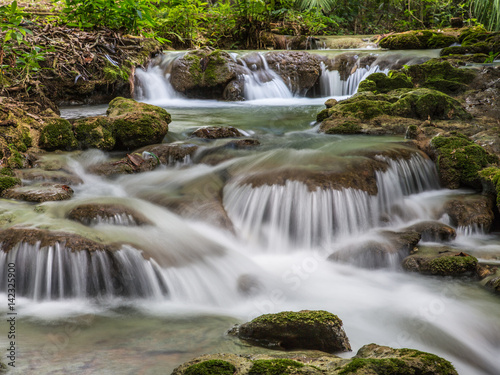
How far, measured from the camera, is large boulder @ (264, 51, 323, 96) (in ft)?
40.3

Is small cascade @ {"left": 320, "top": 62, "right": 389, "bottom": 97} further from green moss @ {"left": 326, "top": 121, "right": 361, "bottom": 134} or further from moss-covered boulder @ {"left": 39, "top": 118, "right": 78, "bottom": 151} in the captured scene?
moss-covered boulder @ {"left": 39, "top": 118, "right": 78, "bottom": 151}

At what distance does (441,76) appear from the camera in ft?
31.0

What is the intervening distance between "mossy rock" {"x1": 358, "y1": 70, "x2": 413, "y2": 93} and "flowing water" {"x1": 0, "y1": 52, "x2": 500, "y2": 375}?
278 cm

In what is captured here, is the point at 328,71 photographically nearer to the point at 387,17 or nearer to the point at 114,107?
the point at 114,107

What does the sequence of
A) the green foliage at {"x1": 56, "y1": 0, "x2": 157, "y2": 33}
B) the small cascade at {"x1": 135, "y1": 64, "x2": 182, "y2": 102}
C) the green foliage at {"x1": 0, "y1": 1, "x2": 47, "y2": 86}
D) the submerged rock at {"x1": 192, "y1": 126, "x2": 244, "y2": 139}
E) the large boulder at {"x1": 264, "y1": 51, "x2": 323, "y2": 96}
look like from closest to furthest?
the green foliage at {"x1": 0, "y1": 1, "x2": 47, "y2": 86}, the submerged rock at {"x1": 192, "y1": 126, "x2": 244, "y2": 139}, the green foliage at {"x1": 56, "y1": 0, "x2": 157, "y2": 33}, the small cascade at {"x1": 135, "y1": 64, "x2": 182, "y2": 102}, the large boulder at {"x1": 264, "y1": 51, "x2": 323, "y2": 96}

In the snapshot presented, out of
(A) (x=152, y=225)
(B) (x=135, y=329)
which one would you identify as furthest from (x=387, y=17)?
(B) (x=135, y=329)

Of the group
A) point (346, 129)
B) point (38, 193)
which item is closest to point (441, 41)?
point (346, 129)

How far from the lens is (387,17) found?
21781mm

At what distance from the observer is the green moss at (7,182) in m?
4.99

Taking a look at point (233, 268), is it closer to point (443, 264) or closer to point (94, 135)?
point (443, 264)

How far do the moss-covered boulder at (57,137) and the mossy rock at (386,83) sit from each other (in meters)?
5.80

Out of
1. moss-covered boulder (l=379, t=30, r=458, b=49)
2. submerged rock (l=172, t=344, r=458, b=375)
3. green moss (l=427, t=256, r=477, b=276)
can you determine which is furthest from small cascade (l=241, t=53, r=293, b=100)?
submerged rock (l=172, t=344, r=458, b=375)

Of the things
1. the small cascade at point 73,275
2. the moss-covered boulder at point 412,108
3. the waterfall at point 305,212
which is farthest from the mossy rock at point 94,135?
the moss-covered boulder at point 412,108

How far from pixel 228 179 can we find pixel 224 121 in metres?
3.22
